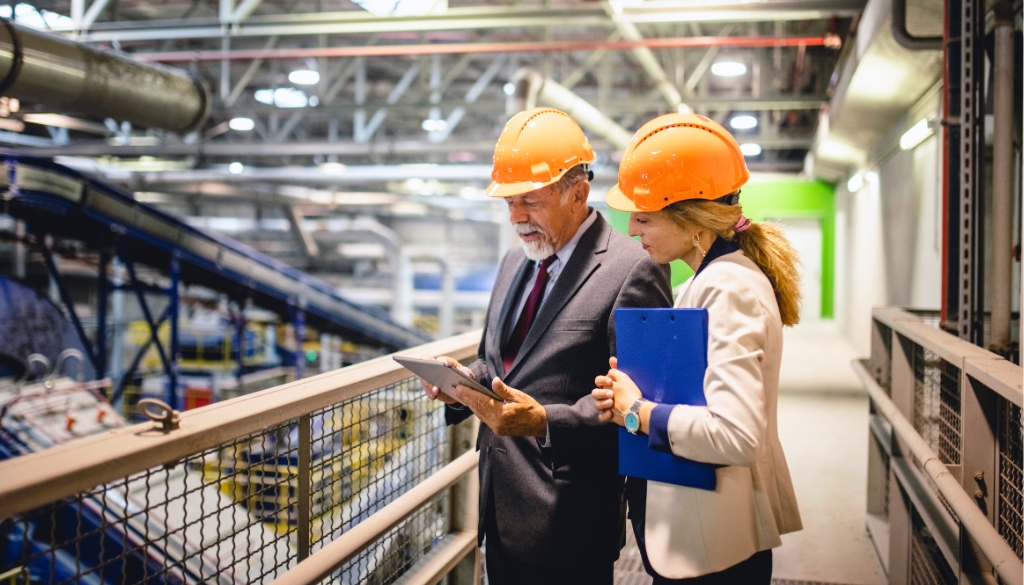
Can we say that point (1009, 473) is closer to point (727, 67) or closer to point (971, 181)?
point (971, 181)

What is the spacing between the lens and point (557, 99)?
7.36 meters

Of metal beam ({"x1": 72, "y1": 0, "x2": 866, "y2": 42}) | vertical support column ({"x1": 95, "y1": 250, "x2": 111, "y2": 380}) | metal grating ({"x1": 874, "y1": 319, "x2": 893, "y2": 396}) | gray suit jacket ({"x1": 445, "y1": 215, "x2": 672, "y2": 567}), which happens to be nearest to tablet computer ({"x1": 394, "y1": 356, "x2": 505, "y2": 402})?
gray suit jacket ({"x1": 445, "y1": 215, "x2": 672, "y2": 567})

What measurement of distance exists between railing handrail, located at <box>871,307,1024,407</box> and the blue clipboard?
0.60 m

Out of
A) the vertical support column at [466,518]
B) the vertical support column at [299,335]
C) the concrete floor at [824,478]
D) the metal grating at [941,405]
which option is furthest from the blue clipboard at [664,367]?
the vertical support column at [299,335]

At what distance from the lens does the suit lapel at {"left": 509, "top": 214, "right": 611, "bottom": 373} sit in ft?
5.63

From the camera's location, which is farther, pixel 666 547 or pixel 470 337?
pixel 470 337

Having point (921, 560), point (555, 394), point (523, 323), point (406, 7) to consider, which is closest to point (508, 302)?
point (523, 323)

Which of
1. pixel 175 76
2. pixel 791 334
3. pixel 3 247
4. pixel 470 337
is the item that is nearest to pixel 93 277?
pixel 3 247

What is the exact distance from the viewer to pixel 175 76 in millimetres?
6801

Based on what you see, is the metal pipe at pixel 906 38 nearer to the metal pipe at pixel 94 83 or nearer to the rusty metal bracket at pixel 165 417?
the rusty metal bracket at pixel 165 417

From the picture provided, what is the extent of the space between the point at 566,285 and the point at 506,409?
1.26ft

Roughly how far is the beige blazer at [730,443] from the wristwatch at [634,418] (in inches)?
3.2

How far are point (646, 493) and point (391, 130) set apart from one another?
14313mm

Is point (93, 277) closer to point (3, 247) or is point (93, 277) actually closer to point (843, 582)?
point (3, 247)
